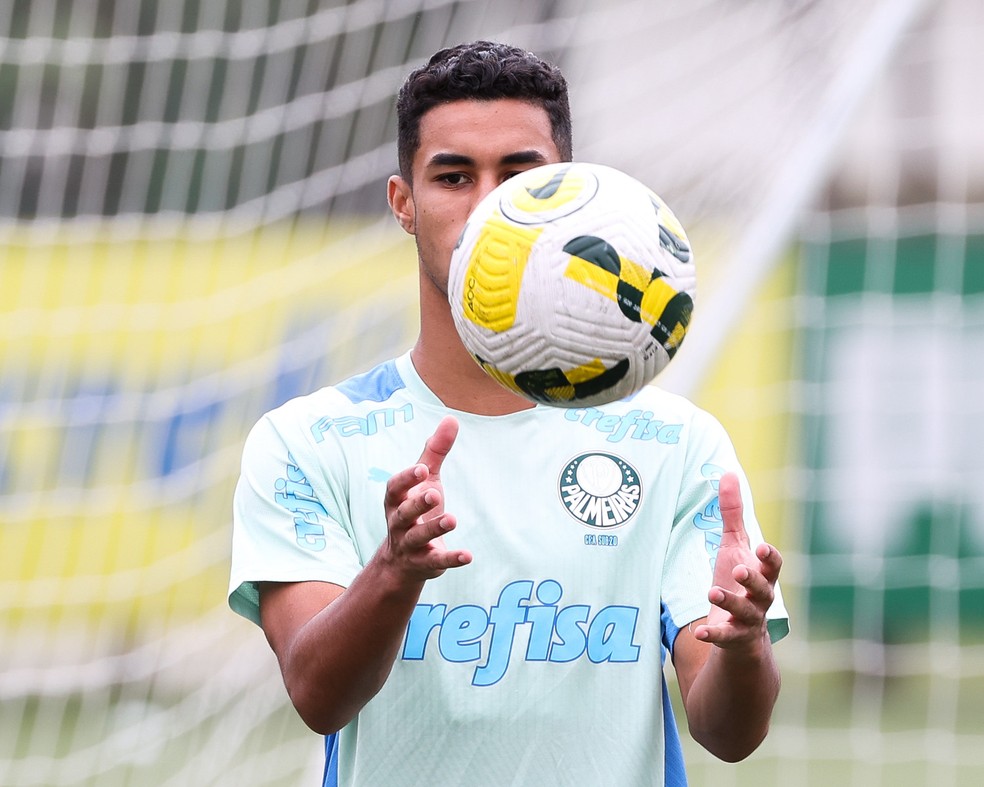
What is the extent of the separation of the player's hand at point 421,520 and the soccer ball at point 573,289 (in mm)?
178

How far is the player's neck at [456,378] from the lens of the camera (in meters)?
2.51

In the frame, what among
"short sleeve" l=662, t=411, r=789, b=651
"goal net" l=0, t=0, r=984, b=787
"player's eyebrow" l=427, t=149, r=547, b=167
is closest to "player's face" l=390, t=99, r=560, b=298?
"player's eyebrow" l=427, t=149, r=547, b=167

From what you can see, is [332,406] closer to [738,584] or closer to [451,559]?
[451,559]

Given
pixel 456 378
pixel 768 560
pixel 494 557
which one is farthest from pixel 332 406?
pixel 768 560

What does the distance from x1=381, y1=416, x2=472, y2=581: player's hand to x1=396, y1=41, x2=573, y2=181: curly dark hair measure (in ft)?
2.37

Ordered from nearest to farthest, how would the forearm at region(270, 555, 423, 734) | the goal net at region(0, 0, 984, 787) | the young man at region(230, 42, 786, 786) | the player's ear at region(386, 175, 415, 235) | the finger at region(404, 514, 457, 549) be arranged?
the finger at region(404, 514, 457, 549) → the forearm at region(270, 555, 423, 734) → the young man at region(230, 42, 786, 786) → the player's ear at region(386, 175, 415, 235) → the goal net at region(0, 0, 984, 787)

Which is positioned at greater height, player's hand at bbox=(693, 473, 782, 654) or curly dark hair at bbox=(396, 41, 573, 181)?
curly dark hair at bbox=(396, 41, 573, 181)

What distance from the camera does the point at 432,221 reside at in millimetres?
2453

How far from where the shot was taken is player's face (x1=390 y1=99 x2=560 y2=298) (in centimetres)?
243

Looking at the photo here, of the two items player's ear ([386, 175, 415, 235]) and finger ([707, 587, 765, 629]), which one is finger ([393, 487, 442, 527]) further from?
player's ear ([386, 175, 415, 235])

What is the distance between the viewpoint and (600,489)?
7.92ft

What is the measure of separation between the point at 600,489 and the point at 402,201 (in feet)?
2.12

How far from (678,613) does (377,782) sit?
1.76 ft

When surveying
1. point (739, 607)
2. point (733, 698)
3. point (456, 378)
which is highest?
point (739, 607)
